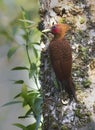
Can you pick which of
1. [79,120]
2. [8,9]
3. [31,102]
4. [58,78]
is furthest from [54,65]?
[8,9]

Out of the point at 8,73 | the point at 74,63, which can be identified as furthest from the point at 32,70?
the point at 8,73

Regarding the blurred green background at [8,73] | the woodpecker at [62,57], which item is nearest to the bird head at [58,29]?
the woodpecker at [62,57]

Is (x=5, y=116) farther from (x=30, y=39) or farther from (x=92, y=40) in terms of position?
(x=92, y=40)

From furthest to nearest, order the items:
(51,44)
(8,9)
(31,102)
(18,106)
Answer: (18,106)
(8,9)
(31,102)
(51,44)

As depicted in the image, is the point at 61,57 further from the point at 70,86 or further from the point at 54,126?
the point at 54,126

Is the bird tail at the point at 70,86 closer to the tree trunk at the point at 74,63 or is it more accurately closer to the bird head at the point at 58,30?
the tree trunk at the point at 74,63

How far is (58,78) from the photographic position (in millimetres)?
1245

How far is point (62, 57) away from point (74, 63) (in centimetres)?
6

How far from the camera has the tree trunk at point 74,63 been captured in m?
1.24

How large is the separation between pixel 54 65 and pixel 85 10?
182mm

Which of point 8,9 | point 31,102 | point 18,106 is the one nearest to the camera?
point 31,102

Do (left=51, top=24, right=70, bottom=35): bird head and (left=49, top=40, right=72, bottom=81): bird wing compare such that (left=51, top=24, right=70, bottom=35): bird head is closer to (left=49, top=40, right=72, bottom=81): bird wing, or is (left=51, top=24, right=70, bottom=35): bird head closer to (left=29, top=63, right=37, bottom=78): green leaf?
(left=49, top=40, right=72, bottom=81): bird wing

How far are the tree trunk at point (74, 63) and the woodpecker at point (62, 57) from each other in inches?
0.9

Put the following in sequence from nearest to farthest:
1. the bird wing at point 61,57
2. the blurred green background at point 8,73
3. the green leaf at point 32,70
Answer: the bird wing at point 61,57, the green leaf at point 32,70, the blurred green background at point 8,73
